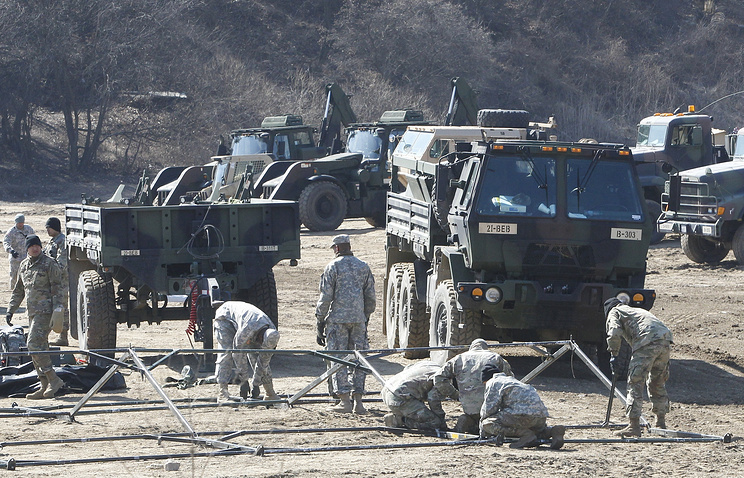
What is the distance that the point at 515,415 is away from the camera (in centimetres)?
822

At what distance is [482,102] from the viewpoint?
42812 mm

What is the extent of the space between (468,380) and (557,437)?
0.85 meters

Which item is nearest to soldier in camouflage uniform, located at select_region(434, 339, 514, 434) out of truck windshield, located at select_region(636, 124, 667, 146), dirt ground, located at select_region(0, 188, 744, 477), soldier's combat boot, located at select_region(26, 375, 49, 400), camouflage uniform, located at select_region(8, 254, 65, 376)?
dirt ground, located at select_region(0, 188, 744, 477)

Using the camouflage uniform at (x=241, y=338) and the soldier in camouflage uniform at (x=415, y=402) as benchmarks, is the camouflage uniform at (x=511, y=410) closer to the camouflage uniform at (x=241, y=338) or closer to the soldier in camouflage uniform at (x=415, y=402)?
the soldier in camouflage uniform at (x=415, y=402)

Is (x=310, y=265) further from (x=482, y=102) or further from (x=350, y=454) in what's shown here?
(x=482, y=102)

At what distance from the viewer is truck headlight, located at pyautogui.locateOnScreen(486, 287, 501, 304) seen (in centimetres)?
1095

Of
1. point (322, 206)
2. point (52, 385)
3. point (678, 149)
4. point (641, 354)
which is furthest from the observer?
point (322, 206)

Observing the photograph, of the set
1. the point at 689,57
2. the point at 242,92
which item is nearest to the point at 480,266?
the point at 242,92


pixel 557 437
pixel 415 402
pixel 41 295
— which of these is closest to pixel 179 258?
pixel 41 295

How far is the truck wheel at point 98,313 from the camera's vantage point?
12336mm

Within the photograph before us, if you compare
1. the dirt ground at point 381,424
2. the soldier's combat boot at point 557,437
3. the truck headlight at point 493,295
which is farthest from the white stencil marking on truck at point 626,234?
the soldier's combat boot at point 557,437

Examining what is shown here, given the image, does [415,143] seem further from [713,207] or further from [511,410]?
[511,410]

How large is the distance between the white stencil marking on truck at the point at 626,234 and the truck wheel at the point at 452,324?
154 cm

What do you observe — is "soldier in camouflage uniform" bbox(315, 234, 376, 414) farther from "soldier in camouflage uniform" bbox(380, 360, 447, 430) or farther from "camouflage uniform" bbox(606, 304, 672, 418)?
"camouflage uniform" bbox(606, 304, 672, 418)
